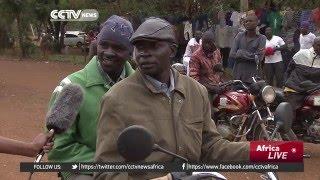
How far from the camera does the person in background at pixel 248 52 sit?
10.2 metres

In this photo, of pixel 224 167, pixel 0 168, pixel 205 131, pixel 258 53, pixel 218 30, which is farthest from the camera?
pixel 218 30

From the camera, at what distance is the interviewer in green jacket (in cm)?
391

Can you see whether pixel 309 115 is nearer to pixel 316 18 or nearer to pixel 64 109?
pixel 64 109

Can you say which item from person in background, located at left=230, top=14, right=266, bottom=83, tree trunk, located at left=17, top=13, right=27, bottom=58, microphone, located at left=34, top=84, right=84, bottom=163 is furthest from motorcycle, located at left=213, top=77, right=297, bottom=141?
tree trunk, located at left=17, top=13, right=27, bottom=58

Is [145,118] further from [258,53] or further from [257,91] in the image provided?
[258,53]

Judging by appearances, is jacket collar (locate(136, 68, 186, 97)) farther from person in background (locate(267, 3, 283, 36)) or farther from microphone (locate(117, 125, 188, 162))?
person in background (locate(267, 3, 283, 36))

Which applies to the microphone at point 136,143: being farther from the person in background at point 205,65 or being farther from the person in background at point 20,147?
the person in background at point 205,65

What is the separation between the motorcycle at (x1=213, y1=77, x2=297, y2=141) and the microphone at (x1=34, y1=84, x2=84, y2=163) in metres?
4.87

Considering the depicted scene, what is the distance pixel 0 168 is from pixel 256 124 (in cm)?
318

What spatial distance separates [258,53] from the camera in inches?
406

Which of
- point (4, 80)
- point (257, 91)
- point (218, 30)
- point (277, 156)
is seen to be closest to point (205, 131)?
point (277, 156)

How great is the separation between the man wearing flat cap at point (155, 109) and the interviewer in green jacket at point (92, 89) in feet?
2.86

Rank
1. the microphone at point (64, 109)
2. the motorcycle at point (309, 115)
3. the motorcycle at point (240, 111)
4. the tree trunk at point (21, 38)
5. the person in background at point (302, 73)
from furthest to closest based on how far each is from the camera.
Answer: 1. the tree trunk at point (21, 38)
2. the person in background at point (302, 73)
3. the motorcycle at point (309, 115)
4. the motorcycle at point (240, 111)
5. the microphone at point (64, 109)

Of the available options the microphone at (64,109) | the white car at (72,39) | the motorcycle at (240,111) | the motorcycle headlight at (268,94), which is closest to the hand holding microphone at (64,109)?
the microphone at (64,109)
